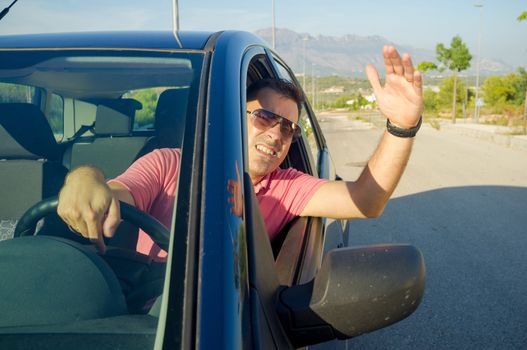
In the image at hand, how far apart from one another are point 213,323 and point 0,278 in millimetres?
546

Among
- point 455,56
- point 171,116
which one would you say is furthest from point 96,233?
point 455,56

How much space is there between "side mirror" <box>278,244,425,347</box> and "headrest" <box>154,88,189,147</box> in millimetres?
495

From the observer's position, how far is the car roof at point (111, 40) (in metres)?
1.87

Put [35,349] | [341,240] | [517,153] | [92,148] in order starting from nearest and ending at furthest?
[35,349], [92,148], [341,240], [517,153]

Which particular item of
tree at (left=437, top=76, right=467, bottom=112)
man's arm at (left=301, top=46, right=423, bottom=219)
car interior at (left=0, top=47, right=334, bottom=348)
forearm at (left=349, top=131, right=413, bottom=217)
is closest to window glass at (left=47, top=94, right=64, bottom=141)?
car interior at (left=0, top=47, right=334, bottom=348)

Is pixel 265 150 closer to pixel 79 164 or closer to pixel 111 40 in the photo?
pixel 111 40

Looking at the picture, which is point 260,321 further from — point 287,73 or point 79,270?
point 287,73

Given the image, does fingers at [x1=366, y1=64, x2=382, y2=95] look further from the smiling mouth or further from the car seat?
the car seat

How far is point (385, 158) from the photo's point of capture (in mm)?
2176

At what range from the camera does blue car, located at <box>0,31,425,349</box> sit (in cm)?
115

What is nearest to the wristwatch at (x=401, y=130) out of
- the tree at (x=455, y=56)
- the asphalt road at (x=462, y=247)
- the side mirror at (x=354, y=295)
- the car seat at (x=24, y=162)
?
the side mirror at (x=354, y=295)

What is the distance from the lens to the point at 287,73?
12.0ft

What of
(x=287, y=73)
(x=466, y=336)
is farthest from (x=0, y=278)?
(x=466, y=336)

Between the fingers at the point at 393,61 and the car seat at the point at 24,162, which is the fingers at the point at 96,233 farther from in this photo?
the fingers at the point at 393,61
